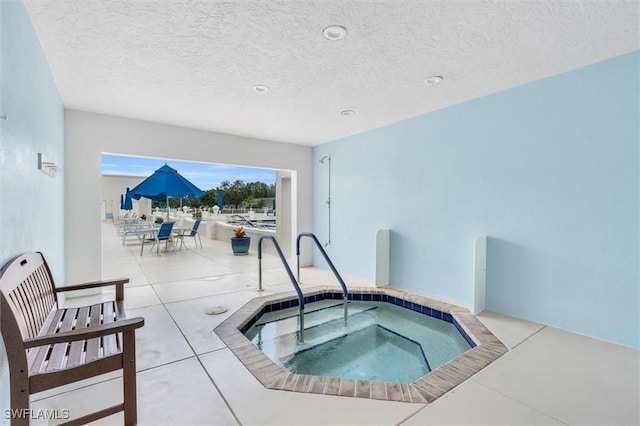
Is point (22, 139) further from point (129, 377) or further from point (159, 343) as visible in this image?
point (159, 343)

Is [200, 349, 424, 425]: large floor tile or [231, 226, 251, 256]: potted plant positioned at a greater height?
[231, 226, 251, 256]: potted plant

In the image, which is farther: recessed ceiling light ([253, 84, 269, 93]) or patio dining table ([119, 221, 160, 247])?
patio dining table ([119, 221, 160, 247])

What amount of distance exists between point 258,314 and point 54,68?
3.38 metres

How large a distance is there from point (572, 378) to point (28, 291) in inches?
151

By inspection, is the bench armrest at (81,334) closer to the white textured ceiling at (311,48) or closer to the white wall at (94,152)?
the white textured ceiling at (311,48)

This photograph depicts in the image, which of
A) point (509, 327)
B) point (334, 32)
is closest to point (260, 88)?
point (334, 32)

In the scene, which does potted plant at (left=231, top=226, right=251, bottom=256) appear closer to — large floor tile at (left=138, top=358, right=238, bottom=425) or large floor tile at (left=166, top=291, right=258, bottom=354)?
large floor tile at (left=166, top=291, right=258, bottom=354)

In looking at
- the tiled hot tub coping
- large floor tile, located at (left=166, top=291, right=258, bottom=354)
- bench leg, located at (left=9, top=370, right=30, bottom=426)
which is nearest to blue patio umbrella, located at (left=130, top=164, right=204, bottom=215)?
large floor tile, located at (left=166, top=291, right=258, bottom=354)

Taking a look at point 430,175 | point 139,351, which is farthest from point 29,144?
point 430,175

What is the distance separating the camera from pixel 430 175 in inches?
170

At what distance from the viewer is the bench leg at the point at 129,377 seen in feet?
5.64

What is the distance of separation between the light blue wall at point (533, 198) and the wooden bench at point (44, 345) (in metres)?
3.71

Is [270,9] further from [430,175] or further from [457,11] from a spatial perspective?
[430,175]

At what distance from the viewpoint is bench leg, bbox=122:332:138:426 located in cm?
172
